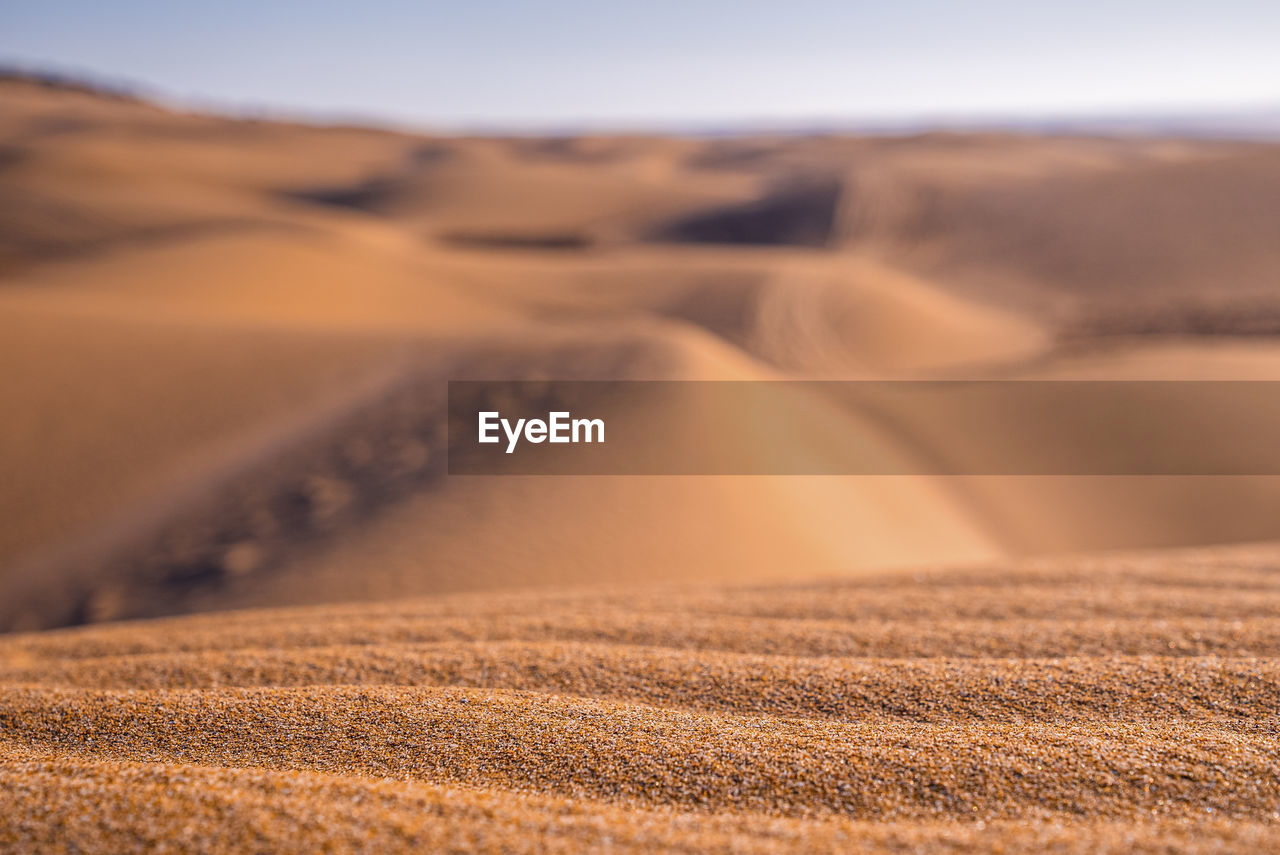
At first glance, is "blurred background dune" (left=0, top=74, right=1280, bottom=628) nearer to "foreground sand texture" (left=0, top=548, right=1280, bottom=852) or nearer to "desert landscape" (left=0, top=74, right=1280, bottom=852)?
"desert landscape" (left=0, top=74, right=1280, bottom=852)

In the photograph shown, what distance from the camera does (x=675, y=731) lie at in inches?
83.6

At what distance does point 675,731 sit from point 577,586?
3143 millimetres

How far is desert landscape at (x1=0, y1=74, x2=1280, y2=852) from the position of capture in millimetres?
1778

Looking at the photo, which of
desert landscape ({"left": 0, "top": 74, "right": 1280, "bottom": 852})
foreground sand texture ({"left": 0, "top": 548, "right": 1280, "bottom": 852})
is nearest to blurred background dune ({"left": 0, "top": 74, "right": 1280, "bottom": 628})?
desert landscape ({"left": 0, "top": 74, "right": 1280, "bottom": 852})

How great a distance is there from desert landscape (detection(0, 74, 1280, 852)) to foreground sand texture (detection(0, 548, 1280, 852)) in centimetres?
1

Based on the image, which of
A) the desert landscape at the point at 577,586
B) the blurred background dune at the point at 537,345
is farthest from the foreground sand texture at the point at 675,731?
the blurred background dune at the point at 537,345

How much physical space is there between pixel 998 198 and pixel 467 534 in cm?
2509

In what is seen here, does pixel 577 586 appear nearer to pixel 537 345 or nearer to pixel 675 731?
pixel 675 731

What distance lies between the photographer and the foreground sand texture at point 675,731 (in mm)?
1647

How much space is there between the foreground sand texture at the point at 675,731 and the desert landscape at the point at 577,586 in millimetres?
12

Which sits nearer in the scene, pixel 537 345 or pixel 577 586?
pixel 577 586

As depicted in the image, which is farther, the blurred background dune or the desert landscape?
the blurred background dune

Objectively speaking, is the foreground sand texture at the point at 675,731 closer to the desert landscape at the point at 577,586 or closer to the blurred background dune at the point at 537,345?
the desert landscape at the point at 577,586

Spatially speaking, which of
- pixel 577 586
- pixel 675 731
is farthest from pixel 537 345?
pixel 675 731
